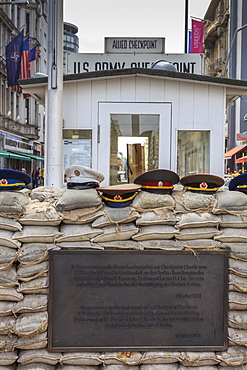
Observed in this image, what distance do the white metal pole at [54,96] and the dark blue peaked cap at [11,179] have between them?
164 cm

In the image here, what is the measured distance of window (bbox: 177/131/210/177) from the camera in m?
4.77

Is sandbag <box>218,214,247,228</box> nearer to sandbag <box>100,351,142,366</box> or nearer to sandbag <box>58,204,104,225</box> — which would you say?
sandbag <box>58,204,104,225</box>

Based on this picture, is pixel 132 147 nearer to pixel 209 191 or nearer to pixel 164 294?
pixel 209 191

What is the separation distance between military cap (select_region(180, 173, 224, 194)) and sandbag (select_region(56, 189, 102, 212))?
75 cm

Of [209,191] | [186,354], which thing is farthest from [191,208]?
[186,354]

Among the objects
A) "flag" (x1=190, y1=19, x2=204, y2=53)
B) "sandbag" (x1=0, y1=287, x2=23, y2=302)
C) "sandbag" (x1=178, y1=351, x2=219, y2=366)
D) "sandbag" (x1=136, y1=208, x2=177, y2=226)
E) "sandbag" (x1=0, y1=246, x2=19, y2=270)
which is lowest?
"sandbag" (x1=178, y1=351, x2=219, y2=366)

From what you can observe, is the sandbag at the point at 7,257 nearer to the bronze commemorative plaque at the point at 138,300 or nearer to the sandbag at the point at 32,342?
the bronze commemorative plaque at the point at 138,300

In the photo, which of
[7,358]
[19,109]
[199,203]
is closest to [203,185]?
[199,203]

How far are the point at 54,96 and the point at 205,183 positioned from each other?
8.28 feet

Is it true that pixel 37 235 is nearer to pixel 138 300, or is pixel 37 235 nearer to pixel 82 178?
pixel 82 178

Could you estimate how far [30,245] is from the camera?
2.42 metres

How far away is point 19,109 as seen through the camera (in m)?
28.6

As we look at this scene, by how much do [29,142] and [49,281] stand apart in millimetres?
29002

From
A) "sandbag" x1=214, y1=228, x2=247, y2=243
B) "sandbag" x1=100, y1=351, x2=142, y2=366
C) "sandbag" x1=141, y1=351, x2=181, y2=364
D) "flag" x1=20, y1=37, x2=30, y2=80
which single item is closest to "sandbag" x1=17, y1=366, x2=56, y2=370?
"sandbag" x1=100, y1=351, x2=142, y2=366
